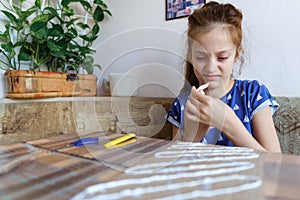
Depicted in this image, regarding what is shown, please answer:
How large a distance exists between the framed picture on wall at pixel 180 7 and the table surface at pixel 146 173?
72 centimetres

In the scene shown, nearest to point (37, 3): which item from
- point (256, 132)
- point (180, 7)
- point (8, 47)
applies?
point (8, 47)

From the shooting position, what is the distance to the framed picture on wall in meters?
0.96

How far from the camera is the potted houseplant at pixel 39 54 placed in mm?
804

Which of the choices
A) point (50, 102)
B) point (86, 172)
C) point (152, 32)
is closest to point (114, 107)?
point (50, 102)

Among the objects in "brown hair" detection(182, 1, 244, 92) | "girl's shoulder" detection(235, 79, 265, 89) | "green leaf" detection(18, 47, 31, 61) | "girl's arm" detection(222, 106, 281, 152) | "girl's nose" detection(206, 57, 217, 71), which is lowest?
"girl's arm" detection(222, 106, 281, 152)

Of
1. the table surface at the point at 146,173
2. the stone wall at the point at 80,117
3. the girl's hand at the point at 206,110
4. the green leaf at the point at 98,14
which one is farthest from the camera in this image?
the green leaf at the point at 98,14

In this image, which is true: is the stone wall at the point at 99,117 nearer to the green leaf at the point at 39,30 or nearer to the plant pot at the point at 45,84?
the plant pot at the point at 45,84

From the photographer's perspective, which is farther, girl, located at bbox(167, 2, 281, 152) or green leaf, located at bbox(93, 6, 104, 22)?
green leaf, located at bbox(93, 6, 104, 22)

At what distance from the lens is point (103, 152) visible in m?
0.45

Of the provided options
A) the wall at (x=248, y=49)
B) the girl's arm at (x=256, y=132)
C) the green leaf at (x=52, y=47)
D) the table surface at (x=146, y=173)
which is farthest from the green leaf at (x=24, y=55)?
the girl's arm at (x=256, y=132)

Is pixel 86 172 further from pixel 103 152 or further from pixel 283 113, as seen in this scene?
pixel 283 113

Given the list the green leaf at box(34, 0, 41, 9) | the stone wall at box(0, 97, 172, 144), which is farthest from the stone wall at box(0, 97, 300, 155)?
the green leaf at box(34, 0, 41, 9)

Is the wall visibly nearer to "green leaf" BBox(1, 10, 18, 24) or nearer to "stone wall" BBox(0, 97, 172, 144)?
"stone wall" BBox(0, 97, 172, 144)

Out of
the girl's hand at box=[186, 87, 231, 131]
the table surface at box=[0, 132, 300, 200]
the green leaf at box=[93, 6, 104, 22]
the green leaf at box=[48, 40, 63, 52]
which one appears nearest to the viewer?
the table surface at box=[0, 132, 300, 200]
